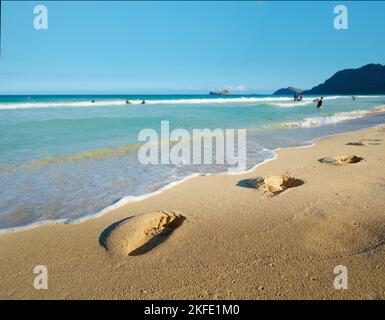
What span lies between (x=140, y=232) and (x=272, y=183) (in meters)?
2.61

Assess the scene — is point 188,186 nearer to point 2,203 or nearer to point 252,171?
point 252,171

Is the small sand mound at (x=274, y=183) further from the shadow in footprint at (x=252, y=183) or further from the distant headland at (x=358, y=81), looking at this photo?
the distant headland at (x=358, y=81)

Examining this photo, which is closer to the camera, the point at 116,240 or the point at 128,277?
the point at 128,277

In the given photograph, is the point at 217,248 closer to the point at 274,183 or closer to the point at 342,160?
the point at 274,183

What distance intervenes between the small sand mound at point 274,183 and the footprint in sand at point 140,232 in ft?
5.43

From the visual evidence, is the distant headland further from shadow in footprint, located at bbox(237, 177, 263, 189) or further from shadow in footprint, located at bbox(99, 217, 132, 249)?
shadow in footprint, located at bbox(99, 217, 132, 249)

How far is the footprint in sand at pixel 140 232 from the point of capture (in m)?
3.28

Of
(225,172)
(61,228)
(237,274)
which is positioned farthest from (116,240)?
(225,172)

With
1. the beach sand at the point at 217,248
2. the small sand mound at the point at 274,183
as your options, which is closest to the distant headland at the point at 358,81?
the small sand mound at the point at 274,183

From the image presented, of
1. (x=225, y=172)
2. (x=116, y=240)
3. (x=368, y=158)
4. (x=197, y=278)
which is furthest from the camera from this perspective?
(x=368, y=158)

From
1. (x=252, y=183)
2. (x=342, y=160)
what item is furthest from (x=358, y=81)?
(x=252, y=183)

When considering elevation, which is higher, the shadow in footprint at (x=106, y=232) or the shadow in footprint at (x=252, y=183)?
the shadow in footprint at (x=252, y=183)

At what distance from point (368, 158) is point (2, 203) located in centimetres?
731
